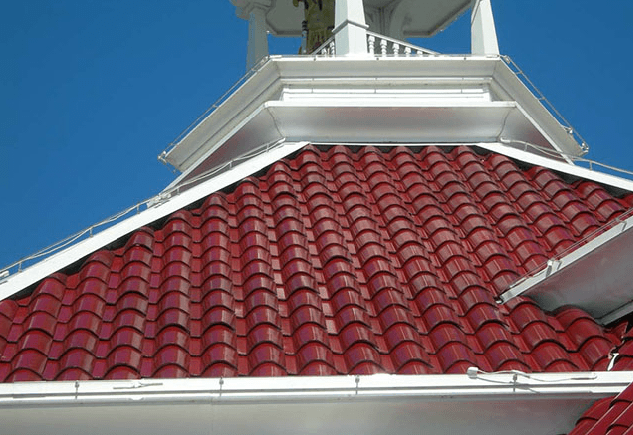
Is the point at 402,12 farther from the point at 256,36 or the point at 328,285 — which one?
the point at 328,285

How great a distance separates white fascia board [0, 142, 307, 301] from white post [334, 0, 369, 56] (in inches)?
63.1

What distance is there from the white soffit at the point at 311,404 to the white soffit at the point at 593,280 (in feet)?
4.51

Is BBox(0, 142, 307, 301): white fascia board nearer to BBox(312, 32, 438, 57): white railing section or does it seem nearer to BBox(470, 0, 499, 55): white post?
BBox(312, 32, 438, 57): white railing section

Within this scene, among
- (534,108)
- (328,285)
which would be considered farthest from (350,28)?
(328,285)

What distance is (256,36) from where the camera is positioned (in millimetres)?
16953

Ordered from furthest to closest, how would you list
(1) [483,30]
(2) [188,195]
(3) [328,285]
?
(1) [483,30], (2) [188,195], (3) [328,285]

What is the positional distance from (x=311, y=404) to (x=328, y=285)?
212 centimetres

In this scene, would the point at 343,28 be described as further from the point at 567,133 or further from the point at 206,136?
the point at 567,133

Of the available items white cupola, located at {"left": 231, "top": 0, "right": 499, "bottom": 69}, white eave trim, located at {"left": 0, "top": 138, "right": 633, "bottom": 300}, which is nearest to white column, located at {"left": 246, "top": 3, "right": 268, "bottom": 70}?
white cupola, located at {"left": 231, "top": 0, "right": 499, "bottom": 69}

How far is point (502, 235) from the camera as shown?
12117 millimetres

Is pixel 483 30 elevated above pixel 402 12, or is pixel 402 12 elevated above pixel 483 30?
pixel 402 12

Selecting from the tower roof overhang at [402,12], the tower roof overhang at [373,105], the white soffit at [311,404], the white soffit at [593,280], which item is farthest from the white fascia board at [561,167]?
the white soffit at [311,404]

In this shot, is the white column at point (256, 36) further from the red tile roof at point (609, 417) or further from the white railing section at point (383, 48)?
the red tile roof at point (609, 417)

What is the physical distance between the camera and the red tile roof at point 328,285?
9.88 m
